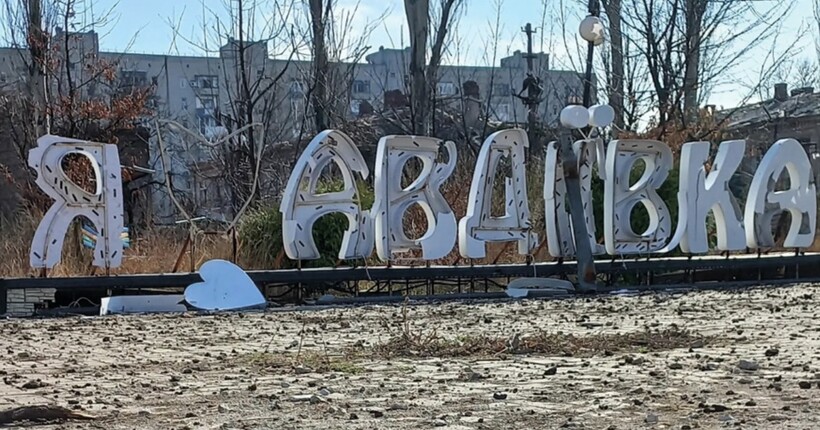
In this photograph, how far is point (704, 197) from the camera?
15.0 metres

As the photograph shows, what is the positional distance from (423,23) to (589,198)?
352 inches

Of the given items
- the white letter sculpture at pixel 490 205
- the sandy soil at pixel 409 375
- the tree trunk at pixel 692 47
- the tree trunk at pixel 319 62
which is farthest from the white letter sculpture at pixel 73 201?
the tree trunk at pixel 692 47

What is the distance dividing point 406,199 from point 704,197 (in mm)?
4482

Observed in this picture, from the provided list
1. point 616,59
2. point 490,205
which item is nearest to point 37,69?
point 490,205

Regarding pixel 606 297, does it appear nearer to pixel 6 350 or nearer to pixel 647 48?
pixel 6 350

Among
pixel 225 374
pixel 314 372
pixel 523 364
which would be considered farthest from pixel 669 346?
pixel 225 374

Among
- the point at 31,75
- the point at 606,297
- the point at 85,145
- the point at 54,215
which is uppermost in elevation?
the point at 31,75

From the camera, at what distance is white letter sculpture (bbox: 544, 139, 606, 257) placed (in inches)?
575

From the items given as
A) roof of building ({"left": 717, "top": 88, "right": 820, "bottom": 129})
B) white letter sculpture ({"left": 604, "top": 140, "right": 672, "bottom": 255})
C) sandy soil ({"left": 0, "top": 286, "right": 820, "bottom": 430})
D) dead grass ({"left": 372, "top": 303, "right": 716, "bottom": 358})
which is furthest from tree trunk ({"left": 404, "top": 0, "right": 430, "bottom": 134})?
roof of building ({"left": 717, "top": 88, "right": 820, "bottom": 129})

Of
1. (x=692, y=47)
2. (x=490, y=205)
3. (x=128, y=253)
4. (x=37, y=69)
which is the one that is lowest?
(x=128, y=253)

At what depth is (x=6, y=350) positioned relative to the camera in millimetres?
8367

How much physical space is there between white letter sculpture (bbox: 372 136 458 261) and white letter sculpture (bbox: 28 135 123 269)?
337 cm

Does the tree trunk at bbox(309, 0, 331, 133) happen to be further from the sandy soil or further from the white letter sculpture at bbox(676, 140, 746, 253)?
the sandy soil

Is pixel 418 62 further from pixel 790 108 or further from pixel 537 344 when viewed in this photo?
pixel 790 108
